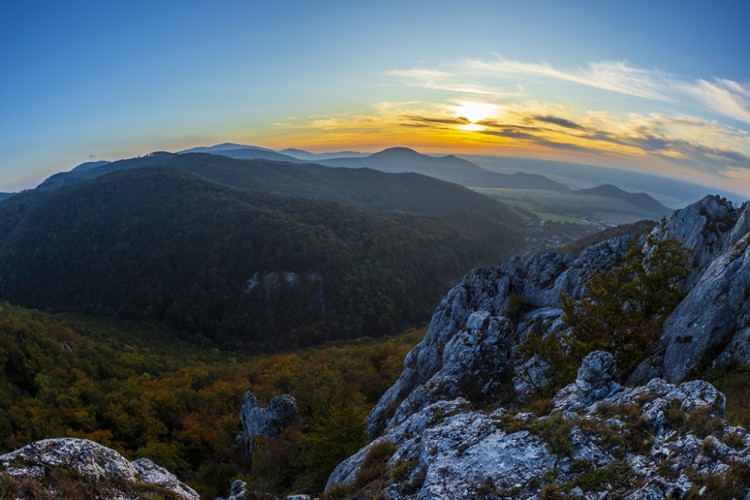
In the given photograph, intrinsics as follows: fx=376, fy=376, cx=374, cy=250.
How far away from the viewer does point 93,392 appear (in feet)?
219

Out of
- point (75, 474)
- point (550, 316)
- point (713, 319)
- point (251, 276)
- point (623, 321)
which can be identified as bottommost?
point (251, 276)

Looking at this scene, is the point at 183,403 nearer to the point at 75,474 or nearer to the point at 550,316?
the point at 75,474

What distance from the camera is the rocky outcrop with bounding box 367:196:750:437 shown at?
810 inches

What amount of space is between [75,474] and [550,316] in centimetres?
3714

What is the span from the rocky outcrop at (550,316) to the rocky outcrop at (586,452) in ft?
20.9

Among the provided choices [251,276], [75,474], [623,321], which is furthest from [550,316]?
[251,276]

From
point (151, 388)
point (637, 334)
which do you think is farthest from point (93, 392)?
point (637, 334)

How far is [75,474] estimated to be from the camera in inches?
653

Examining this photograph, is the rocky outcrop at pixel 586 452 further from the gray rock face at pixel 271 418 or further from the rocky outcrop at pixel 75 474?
the gray rock face at pixel 271 418

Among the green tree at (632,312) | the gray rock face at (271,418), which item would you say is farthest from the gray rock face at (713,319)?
the gray rock face at (271,418)

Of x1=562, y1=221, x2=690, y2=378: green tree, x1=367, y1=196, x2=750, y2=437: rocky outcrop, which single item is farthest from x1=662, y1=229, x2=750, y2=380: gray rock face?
x1=562, y1=221, x2=690, y2=378: green tree

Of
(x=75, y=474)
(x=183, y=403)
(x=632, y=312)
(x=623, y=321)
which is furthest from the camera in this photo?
(x=183, y=403)

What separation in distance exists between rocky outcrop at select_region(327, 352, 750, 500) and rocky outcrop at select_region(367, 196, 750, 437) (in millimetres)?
6362

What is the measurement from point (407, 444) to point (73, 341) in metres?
101
